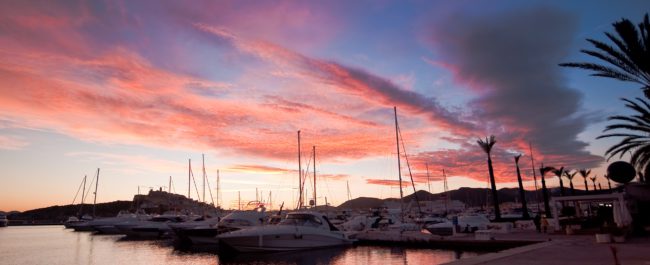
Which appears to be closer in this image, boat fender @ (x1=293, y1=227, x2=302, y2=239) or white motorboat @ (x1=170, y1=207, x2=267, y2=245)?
boat fender @ (x1=293, y1=227, x2=302, y2=239)

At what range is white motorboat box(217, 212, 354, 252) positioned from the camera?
105ft

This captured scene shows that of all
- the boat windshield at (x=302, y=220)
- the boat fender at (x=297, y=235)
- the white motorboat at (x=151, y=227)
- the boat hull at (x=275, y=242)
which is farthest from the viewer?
the white motorboat at (x=151, y=227)

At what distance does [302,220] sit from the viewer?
3569cm

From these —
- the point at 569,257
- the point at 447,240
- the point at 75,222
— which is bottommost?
the point at 447,240

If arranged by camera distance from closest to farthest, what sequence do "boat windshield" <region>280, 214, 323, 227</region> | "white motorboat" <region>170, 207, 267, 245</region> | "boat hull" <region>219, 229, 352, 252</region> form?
"boat hull" <region>219, 229, 352, 252</region> < "boat windshield" <region>280, 214, 323, 227</region> < "white motorboat" <region>170, 207, 267, 245</region>

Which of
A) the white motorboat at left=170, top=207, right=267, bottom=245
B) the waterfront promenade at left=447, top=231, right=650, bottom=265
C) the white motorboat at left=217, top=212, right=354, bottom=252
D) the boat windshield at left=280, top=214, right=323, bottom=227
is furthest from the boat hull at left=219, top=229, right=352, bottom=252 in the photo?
the waterfront promenade at left=447, top=231, right=650, bottom=265

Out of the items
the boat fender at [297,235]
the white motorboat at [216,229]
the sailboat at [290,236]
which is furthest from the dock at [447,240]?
the white motorboat at [216,229]

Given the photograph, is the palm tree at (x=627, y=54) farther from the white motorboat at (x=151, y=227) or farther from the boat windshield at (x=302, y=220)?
the white motorboat at (x=151, y=227)

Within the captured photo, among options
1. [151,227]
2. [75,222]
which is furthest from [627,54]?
[75,222]

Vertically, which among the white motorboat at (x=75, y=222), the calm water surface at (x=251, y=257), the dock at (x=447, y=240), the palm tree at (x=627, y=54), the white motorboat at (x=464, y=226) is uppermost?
the palm tree at (x=627, y=54)

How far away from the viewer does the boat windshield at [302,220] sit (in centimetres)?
3535

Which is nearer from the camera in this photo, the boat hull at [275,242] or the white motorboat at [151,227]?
the boat hull at [275,242]

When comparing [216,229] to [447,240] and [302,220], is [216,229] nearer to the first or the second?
[302,220]

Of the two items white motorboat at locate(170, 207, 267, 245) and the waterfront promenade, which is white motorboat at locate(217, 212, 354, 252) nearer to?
white motorboat at locate(170, 207, 267, 245)
